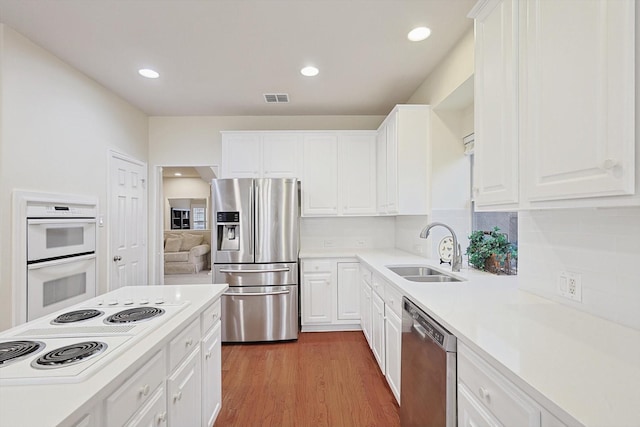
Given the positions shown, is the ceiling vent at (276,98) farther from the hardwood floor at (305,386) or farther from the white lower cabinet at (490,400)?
the white lower cabinet at (490,400)

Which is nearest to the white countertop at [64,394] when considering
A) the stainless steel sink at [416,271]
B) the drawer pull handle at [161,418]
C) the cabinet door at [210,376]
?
the drawer pull handle at [161,418]

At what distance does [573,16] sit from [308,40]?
1785mm

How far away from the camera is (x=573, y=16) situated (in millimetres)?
955

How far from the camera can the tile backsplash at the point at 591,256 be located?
1092 mm

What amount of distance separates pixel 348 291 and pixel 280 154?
181 cm

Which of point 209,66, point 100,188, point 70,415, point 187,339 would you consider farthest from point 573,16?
point 100,188

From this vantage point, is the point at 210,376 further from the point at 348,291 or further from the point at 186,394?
the point at 348,291

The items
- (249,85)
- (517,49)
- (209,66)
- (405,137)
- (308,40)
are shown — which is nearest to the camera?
(517,49)

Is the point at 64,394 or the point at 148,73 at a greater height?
the point at 148,73

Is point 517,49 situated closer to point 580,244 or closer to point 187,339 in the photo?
point 580,244

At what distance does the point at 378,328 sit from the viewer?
249cm

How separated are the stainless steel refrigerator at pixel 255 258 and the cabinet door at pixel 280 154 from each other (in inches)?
18.0

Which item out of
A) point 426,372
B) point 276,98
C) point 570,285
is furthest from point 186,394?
point 276,98

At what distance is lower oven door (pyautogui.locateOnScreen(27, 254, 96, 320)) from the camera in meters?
2.32
